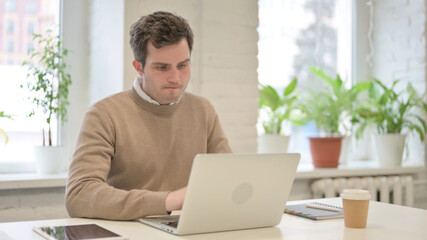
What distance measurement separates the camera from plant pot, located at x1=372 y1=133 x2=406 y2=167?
348 cm

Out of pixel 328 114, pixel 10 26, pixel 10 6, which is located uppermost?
pixel 10 6

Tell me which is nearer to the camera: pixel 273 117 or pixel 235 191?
pixel 235 191

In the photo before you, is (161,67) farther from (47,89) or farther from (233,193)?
(47,89)

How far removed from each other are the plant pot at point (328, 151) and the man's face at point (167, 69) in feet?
5.30

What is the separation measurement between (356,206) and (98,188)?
76 cm

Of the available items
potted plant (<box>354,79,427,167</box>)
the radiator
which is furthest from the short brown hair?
potted plant (<box>354,79,427,167</box>)

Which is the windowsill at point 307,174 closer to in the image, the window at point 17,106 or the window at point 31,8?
the window at point 17,106

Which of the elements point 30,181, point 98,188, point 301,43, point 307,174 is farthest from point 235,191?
point 301,43

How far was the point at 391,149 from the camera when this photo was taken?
3486 millimetres

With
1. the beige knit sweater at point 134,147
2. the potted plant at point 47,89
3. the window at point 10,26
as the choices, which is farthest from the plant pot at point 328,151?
the window at point 10,26

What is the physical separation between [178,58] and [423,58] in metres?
2.27

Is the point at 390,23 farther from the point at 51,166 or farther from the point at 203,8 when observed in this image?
the point at 51,166

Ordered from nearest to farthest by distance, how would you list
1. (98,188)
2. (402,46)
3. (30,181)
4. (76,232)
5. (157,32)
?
1. (76,232)
2. (98,188)
3. (157,32)
4. (30,181)
5. (402,46)

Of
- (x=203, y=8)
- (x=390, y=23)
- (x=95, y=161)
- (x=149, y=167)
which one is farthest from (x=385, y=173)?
(x=95, y=161)
